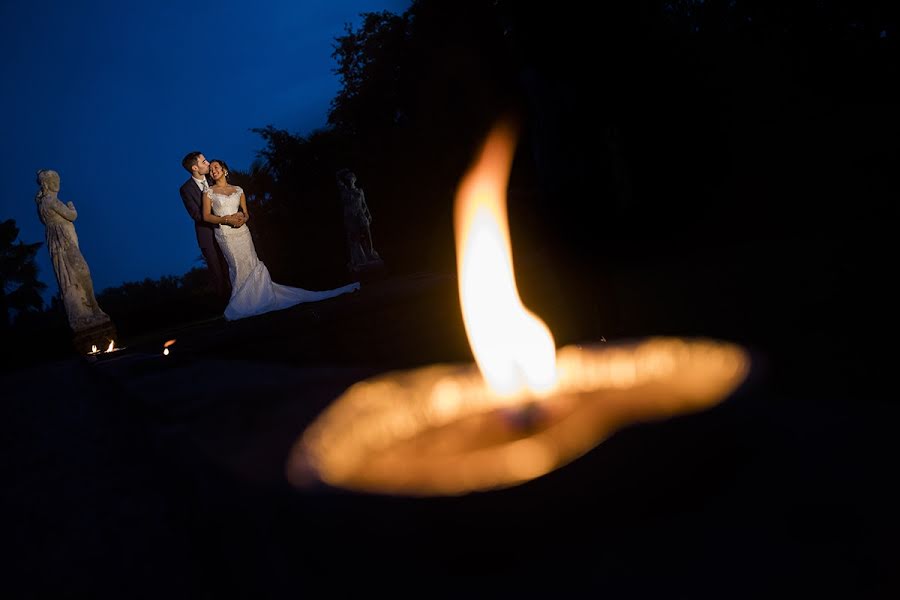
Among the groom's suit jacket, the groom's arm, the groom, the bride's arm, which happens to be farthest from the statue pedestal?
the bride's arm

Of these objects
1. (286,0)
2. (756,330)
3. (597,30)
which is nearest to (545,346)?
(597,30)

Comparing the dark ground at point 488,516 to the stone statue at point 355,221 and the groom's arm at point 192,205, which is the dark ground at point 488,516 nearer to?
the groom's arm at point 192,205

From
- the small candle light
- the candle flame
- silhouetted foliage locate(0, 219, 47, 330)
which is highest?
silhouetted foliage locate(0, 219, 47, 330)

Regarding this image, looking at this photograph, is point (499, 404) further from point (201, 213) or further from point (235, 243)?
point (201, 213)

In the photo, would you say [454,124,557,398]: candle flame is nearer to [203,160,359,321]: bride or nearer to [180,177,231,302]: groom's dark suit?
[203,160,359,321]: bride

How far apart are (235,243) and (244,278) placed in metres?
0.61

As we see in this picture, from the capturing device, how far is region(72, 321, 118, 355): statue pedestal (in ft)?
33.2

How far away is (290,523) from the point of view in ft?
1.39

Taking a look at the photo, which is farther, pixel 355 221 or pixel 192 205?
pixel 355 221

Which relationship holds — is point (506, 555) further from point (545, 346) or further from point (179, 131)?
point (179, 131)

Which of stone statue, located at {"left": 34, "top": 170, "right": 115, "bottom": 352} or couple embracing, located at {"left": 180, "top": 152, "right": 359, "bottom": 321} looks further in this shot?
stone statue, located at {"left": 34, "top": 170, "right": 115, "bottom": 352}

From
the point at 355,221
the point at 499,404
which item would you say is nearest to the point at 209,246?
the point at 355,221

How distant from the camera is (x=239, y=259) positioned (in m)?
9.47

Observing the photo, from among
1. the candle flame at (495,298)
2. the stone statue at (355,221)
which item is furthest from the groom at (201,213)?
the candle flame at (495,298)
